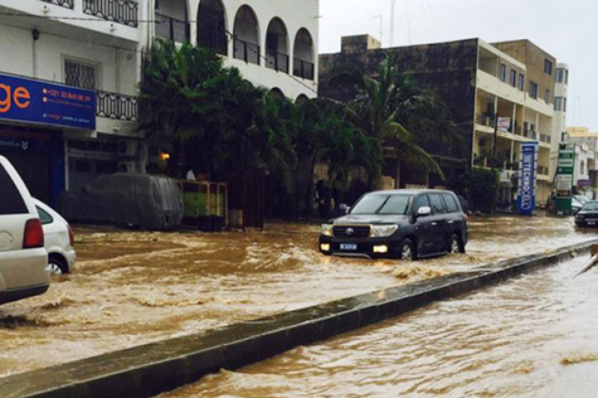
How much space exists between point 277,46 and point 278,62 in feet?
2.91

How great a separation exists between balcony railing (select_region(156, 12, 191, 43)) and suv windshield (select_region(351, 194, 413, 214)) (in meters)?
12.9

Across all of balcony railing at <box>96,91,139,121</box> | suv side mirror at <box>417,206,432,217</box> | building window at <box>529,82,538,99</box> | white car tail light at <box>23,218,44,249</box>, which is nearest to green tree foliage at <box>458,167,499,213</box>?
building window at <box>529,82,538,99</box>

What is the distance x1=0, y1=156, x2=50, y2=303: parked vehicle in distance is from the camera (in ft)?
19.0

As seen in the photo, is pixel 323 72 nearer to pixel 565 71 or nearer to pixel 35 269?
pixel 565 71

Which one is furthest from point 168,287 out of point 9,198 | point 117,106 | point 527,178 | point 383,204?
point 527,178

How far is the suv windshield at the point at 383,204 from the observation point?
13438mm

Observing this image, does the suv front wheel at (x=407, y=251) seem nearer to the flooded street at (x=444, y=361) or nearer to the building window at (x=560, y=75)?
the flooded street at (x=444, y=361)

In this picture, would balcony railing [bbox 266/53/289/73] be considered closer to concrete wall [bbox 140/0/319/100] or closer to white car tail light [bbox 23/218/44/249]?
concrete wall [bbox 140/0/319/100]

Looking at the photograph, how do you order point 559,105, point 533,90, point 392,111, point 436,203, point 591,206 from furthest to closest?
point 559,105 < point 533,90 < point 591,206 < point 392,111 < point 436,203

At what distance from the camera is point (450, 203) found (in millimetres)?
15141

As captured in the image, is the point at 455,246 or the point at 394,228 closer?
the point at 394,228

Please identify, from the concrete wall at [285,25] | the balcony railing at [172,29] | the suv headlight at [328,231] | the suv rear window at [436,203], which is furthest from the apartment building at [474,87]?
the suv headlight at [328,231]

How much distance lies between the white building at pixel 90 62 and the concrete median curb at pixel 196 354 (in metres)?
14.1

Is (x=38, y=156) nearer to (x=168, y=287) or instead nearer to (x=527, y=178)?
(x=168, y=287)
